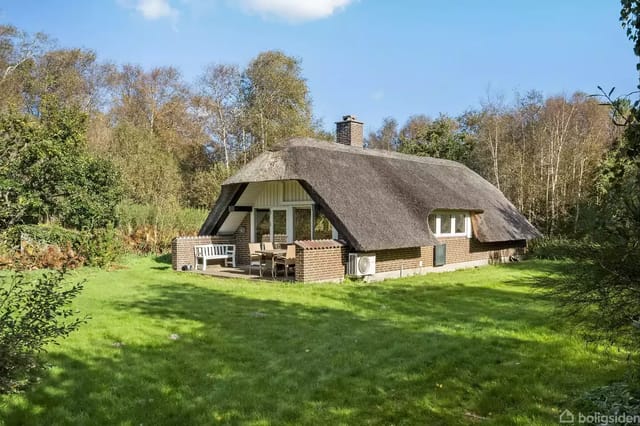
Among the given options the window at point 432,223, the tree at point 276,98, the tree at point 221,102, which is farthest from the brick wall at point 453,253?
the tree at point 221,102

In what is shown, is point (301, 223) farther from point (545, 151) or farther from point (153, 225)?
point (545, 151)

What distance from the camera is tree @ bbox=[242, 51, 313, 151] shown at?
3116 cm

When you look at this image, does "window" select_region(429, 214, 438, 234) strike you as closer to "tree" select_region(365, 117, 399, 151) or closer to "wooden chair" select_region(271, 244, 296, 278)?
"wooden chair" select_region(271, 244, 296, 278)

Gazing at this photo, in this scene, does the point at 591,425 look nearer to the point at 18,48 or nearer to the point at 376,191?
the point at 376,191

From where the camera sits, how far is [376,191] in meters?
14.9

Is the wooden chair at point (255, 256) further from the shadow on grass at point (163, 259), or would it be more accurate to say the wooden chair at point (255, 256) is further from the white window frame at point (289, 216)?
the shadow on grass at point (163, 259)

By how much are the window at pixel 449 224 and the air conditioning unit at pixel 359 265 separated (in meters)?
3.94

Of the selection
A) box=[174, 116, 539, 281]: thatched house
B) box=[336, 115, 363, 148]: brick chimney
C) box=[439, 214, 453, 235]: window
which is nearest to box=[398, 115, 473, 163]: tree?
box=[174, 116, 539, 281]: thatched house

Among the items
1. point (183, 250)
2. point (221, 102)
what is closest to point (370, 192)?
point (183, 250)

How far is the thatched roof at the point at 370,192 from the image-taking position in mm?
13148

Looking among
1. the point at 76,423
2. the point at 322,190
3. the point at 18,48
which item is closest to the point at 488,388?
the point at 76,423

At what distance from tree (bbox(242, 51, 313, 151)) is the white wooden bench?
15569 millimetres

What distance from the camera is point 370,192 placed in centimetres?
1462

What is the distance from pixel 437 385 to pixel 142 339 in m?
4.03
